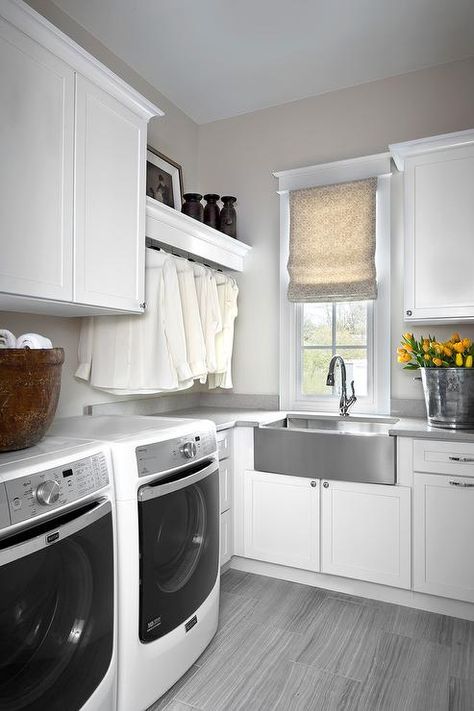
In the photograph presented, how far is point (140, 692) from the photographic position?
1.61 meters

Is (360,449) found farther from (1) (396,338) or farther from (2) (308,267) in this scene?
(2) (308,267)

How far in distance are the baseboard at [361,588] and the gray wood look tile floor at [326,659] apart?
0.04 metres

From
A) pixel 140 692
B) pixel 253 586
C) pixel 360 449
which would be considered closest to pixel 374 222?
pixel 360 449

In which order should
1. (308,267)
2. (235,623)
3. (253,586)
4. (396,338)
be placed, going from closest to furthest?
(235,623) < (253,586) < (396,338) < (308,267)

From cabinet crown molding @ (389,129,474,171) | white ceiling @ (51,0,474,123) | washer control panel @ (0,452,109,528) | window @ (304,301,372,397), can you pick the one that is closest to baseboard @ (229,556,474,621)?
window @ (304,301,372,397)

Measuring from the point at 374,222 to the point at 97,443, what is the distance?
2147 mm

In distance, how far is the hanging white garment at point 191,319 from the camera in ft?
8.73

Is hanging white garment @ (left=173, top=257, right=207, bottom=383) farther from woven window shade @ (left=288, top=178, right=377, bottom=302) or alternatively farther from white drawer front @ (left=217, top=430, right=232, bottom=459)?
woven window shade @ (left=288, top=178, right=377, bottom=302)

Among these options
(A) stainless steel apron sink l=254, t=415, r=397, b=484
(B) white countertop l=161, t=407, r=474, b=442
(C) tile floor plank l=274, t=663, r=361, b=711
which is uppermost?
(B) white countertop l=161, t=407, r=474, b=442

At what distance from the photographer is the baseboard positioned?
2.29 metres

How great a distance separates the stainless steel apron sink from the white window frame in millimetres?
525

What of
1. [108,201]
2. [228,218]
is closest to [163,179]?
[228,218]

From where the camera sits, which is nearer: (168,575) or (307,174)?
(168,575)

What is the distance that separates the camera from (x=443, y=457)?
2279mm
